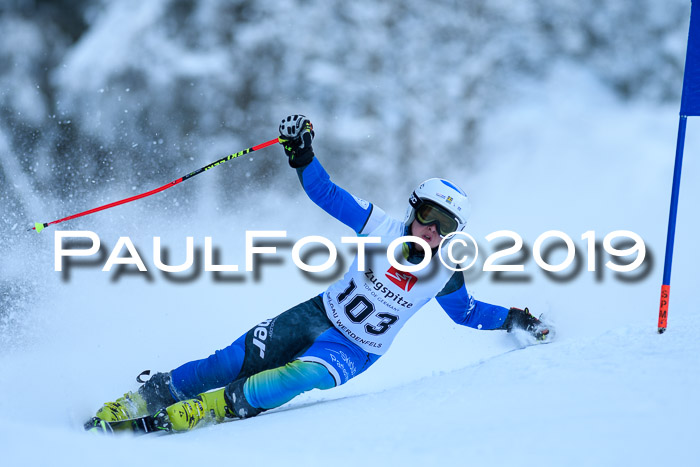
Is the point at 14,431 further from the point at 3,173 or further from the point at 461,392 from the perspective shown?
the point at 3,173

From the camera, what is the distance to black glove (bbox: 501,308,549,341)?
141 inches

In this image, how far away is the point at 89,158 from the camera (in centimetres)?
771

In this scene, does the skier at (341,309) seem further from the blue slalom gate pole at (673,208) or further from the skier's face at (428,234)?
the blue slalom gate pole at (673,208)

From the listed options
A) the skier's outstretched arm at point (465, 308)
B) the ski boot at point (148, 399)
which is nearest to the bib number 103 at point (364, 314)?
the skier's outstretched arm at point (465, 308)

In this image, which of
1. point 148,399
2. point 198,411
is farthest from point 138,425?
point 148,399

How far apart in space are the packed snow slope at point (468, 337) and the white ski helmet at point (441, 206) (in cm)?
68

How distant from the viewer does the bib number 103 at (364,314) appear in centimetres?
322

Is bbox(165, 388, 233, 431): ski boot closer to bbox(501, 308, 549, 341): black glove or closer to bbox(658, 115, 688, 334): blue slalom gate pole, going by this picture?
bbox(501, 308, 549, 341): black glove

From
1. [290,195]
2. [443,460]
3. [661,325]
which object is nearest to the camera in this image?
[443,460]

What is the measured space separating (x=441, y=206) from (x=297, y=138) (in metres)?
0.74

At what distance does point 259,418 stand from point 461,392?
0.88 m

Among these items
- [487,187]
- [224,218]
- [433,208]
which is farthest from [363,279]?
[487,187]

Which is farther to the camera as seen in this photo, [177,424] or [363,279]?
[363,279]

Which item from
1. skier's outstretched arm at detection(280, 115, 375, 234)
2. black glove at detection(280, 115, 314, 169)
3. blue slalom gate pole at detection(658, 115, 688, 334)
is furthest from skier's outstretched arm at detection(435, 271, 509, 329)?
black glove at detection(280, 115, 314, 169)
